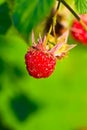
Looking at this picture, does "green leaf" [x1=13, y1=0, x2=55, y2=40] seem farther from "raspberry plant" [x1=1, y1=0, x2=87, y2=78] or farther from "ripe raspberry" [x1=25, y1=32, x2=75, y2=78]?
"ripe raspberry" [x1=25, y1=32, x2=75, y2=78]

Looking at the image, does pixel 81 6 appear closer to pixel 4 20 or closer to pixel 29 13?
pixel 29 13

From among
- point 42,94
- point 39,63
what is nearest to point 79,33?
point 39,63

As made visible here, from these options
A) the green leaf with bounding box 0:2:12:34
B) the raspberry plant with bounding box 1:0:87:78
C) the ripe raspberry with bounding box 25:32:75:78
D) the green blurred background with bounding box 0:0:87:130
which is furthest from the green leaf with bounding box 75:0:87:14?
the green blurred background with bounding box 0:0:87:130

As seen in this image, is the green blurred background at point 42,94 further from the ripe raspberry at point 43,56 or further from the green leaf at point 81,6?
the green leaf at point 81,6

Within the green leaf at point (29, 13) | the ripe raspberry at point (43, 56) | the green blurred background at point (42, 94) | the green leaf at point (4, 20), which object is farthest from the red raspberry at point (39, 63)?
the green blurred background at point (42, 94)

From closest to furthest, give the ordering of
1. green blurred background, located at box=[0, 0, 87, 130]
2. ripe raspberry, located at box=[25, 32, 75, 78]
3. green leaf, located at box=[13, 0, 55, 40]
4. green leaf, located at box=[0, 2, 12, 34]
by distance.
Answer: green leaf, located at box=[13, 0, 55, 40] → ripe raspberry, located at box=[25, 32, 75, 78] → green leaf, located at box=[0, 2, 12, 34] → green blurred background, located at box=[0, 0, 87, 130]

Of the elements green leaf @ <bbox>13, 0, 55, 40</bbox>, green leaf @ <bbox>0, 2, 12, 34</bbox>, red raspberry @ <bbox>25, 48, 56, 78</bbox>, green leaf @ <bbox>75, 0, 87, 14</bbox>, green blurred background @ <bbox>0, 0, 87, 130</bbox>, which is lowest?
green blurred background @ <bbox>0, 0, 87, 130</bbox>

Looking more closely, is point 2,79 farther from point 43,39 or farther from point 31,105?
point 43,39

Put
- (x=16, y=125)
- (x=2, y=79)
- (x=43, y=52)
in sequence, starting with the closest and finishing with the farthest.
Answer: (x=43, y=52) → (x=2, y=79) → (x=16, y=125)

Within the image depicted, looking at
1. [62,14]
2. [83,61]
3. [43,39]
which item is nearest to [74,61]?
[83,61]
